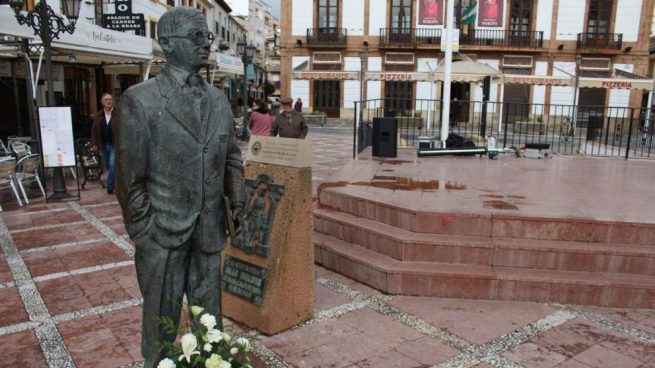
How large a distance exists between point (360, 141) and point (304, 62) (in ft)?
70.8

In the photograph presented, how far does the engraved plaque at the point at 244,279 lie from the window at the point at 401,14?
2864 cm

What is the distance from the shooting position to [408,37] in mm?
30188

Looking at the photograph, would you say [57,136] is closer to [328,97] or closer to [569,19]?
[328,97]

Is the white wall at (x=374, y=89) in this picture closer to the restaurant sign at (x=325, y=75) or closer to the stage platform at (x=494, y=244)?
the restaurant sign at (x=325, y=75)

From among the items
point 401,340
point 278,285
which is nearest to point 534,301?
point 401,340

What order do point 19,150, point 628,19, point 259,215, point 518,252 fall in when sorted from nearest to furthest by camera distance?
point 259,215, point 518,252, point 19,150, point 628,19

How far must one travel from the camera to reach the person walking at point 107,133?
8.75 meters

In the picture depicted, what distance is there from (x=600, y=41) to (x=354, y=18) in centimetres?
1406

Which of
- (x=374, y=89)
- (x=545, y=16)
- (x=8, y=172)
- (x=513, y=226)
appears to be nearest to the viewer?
(x=513, y=226)

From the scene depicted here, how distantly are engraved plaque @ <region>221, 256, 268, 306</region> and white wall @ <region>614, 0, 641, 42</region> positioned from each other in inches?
1271

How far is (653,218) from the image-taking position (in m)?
4.70

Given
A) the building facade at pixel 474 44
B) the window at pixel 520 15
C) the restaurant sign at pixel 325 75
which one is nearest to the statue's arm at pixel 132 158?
the restaurant sign at pixel 325 75

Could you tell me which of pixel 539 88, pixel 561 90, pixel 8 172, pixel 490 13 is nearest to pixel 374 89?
pixel 490 13

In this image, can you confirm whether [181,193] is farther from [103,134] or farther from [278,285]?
[103,134]
